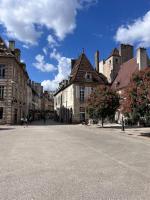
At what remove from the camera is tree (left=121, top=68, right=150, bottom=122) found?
19.5 m

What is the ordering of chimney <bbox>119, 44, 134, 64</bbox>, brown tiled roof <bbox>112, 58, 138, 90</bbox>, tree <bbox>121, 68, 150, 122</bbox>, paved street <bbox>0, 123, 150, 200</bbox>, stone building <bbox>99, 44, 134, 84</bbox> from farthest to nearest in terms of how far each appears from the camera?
1. chimney <bbox>119, 44, 134, 64</bbox>
2. stone building <bbox>99, 44, 134, 84</bbox>
3. brown tiled roof <bbox>112, 58, 138, 90</bbox>
4. tree <bbox>121, 68, 150, 122</bbox>
5. paved street <bbox>0, 123, 150, 200</bbox>

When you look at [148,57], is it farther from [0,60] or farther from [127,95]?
[127,95]

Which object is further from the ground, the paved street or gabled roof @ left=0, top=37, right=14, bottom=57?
gabled roof @ left=0, top=37, right=14, bottom=57

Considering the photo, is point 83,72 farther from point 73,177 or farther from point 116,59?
point 73,177

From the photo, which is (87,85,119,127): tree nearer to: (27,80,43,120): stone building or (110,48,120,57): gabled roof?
(110,48,120,57): gabled roof

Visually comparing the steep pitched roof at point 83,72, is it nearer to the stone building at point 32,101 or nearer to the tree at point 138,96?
the stone building at point 32,101

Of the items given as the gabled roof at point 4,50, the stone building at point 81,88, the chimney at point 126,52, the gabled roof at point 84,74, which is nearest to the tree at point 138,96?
the gabled roof at point 4,50

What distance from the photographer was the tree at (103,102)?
31.1 metres

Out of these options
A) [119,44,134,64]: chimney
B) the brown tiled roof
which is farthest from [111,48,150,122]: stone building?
[119,44,134,64]: chimney

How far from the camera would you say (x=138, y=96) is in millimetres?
19656

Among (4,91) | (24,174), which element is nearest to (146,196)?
(24,174)

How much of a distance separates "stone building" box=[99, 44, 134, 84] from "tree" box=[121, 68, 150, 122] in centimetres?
3326

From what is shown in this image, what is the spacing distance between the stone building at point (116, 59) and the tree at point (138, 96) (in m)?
33.3

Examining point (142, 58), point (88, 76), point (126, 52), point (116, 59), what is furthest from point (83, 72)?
point (126, 52)
